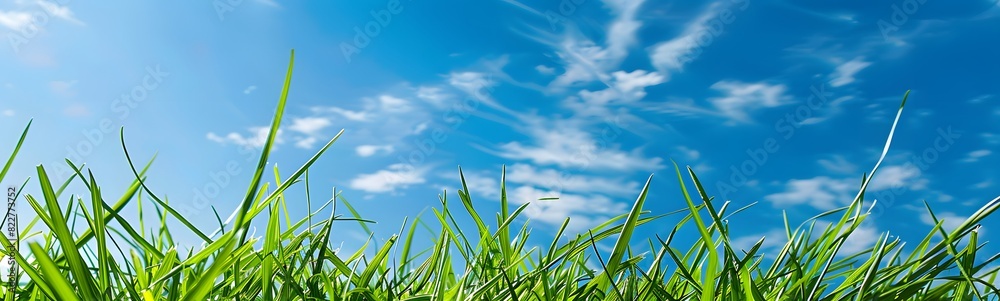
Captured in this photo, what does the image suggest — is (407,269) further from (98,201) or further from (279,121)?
(279,121)

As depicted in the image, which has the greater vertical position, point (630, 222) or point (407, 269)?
point (407, 269)

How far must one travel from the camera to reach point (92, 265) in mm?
1141

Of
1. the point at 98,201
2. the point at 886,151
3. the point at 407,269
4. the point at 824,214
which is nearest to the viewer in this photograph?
the point at 98,201

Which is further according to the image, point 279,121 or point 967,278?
point 967,278

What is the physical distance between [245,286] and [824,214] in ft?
2.66

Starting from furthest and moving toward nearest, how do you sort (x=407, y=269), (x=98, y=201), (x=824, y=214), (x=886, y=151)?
(x=407, y=269) → (x=824, y=214) → (x=886, y=151) → (x=98, y=201)

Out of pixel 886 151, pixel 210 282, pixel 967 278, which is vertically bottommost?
pixel 210 282

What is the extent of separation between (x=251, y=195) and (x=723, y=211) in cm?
71

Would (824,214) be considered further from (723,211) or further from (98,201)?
(98,201)

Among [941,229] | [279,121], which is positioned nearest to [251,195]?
[279,121]

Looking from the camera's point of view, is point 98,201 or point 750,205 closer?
point 98,201

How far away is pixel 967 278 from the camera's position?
86cm

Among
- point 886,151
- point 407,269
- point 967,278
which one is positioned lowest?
point 967,278

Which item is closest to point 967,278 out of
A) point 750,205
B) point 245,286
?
point 750,205
